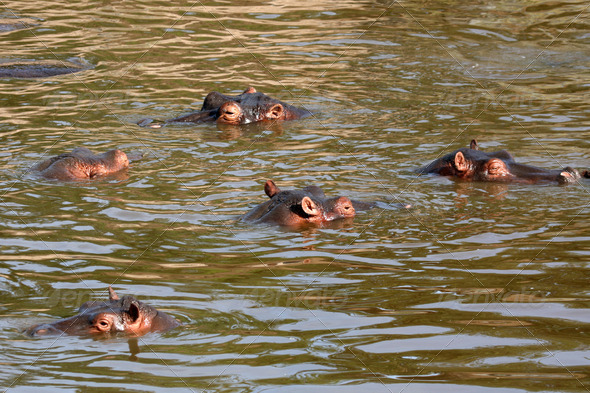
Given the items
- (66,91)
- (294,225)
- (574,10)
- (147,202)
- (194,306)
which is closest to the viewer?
(194,306)

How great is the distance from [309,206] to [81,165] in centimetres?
294

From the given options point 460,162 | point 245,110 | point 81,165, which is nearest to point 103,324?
point 81,165

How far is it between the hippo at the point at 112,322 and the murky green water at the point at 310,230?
0.35ft

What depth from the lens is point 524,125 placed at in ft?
38.6

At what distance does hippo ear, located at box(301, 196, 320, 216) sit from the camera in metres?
8.16

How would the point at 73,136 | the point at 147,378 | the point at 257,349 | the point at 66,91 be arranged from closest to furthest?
the point at 147,378 < the point at 257,349 < the point at 73,136 < the point at 66,91

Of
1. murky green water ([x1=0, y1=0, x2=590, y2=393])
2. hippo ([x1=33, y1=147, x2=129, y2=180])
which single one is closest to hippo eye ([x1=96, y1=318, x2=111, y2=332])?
murky green water ([x1=0, y1=0, x2=590, y2=393])

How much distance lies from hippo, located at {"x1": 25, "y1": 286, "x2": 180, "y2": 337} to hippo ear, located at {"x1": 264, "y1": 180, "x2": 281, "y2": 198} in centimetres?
279

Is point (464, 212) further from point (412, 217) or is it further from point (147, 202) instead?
point (147, 202)

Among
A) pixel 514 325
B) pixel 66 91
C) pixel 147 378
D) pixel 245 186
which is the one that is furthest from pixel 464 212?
pixel 66 91

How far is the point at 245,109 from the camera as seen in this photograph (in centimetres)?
1291

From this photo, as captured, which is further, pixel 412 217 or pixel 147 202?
pixel 147 202

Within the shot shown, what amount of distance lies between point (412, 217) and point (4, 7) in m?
14.1

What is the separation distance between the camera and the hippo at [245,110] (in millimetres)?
12648
